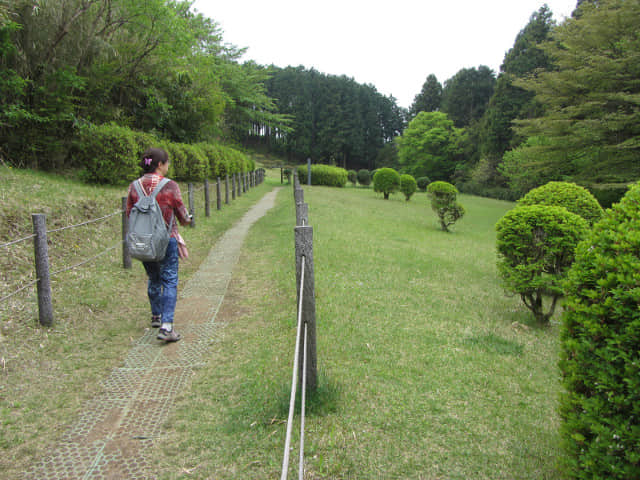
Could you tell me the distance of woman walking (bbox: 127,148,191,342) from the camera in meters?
3.62

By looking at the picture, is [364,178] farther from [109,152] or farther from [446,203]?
[109,152]

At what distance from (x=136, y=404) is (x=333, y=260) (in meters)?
4.49

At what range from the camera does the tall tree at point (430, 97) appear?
6059cm

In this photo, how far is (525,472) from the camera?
221 centimetres

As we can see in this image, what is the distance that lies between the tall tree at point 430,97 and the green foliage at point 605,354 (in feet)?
209

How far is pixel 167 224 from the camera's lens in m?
3.71

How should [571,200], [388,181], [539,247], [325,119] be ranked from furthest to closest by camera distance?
[325,119], [388,181], [571,200], [539,247]

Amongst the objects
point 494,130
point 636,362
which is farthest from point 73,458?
point 494,130

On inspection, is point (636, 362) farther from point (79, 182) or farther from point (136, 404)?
point (79, 182)

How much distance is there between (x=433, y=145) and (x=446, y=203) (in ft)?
133

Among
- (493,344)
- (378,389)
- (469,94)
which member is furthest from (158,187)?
(469,94)

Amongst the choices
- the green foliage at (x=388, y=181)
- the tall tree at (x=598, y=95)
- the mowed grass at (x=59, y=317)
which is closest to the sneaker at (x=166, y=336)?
the mowed grass at (x=59, y=317)

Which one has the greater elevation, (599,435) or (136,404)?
(599,435)

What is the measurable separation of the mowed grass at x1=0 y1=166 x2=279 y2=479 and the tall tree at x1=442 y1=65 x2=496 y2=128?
2139 inches
